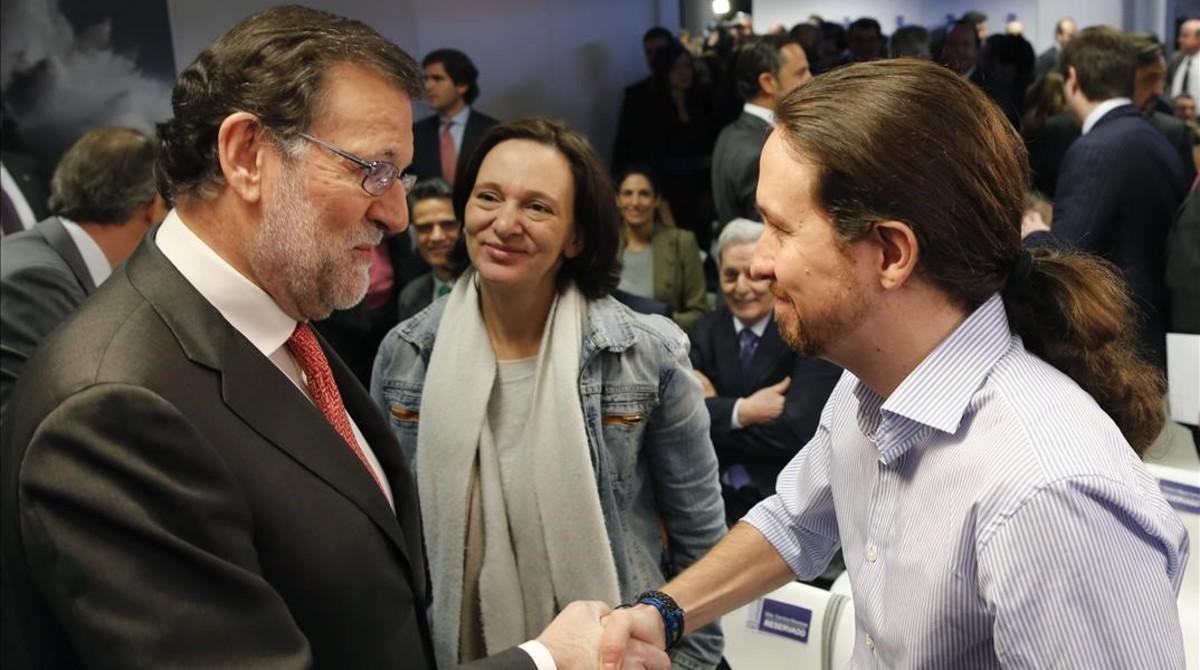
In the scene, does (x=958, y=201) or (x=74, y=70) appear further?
(x=74, y=70)

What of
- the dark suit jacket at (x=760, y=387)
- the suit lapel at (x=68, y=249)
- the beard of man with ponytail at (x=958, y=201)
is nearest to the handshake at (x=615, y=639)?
the beard of man with ponytail at (x=958, y=201)

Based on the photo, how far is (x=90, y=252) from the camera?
324 centimetres

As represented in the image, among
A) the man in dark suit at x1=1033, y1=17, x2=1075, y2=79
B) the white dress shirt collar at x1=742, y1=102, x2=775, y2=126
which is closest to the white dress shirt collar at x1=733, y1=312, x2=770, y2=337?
the white dress shirt collar at x1=742, y1=102, x2=775, y2=126

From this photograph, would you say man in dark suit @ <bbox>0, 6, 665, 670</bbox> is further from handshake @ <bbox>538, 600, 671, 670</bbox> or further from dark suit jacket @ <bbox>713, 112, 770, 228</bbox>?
dark suit jacket @ <bbox>713, 112, 770, 228</bbox>

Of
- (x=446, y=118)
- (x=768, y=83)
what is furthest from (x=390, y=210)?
(x=446, y=118)

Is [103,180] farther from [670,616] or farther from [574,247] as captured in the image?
[670,616]

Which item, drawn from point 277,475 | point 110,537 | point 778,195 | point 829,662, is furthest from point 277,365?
point 829,662

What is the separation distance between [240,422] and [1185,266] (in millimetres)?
3485

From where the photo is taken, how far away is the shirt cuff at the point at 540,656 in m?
1.58

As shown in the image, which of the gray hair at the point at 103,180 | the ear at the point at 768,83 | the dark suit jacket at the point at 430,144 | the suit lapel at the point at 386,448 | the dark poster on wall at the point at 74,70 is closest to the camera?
the suit lapel at the point at 386,448

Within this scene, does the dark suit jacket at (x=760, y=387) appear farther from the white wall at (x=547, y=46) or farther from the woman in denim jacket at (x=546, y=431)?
the white wall at (x=547, y=46)

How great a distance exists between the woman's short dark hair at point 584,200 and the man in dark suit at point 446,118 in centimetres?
315

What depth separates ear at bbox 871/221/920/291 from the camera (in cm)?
131

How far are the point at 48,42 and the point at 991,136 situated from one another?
4352mm
